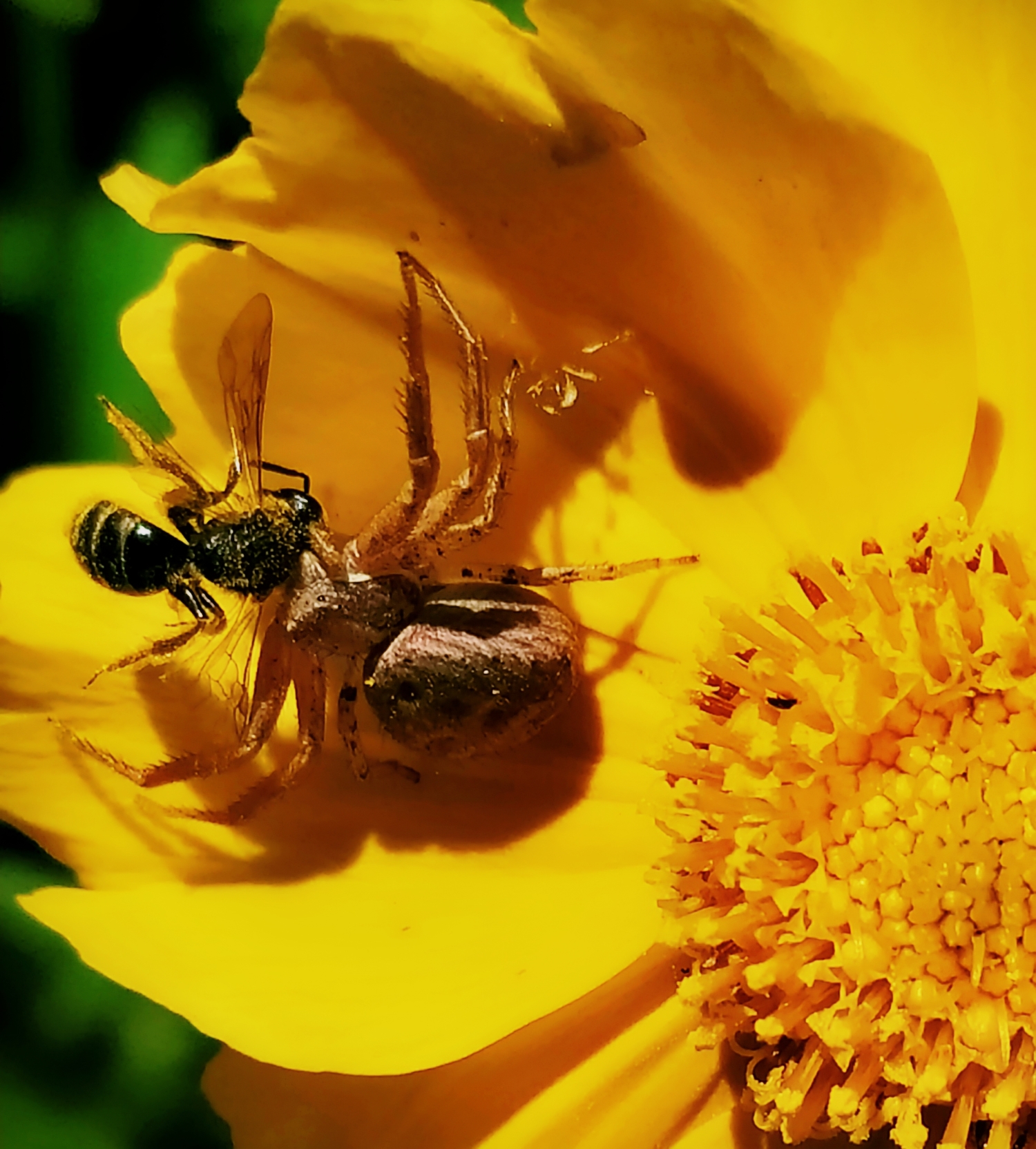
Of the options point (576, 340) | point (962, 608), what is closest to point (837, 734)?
point (962, 608)

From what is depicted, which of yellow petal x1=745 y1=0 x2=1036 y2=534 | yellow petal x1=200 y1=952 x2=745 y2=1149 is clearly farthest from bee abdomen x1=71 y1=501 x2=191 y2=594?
yellow petal x1=745 y1=0 x2=1036 y2=534

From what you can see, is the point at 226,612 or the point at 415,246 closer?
the point at 415,246

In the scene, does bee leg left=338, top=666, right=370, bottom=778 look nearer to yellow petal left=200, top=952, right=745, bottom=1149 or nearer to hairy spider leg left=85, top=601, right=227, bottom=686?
hairy spider leg left=85, top=601, right=227, bottom=686

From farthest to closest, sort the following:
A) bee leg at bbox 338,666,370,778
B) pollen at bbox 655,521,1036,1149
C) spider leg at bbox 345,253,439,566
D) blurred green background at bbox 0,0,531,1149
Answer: blurred green background at bbox 0,0,531,1149 → bee leg at bbox 338,666,370,778 → spider leg at bbox 345,253,439,566 → pollen at bbox 655,521,1036,1149

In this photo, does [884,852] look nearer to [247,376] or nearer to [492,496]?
[492,496]

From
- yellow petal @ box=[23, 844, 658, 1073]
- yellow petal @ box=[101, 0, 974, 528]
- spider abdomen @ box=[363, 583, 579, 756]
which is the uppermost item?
yellow petal @ box=[101, 0, 974, 528]

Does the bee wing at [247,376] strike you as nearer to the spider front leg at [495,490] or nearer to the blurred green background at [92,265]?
the spider front leg at [495,490]

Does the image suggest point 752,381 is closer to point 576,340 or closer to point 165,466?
point 576,340

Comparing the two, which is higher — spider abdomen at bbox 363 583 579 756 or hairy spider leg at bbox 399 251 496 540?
hairy spider leg at bbox 399 251 496 540
